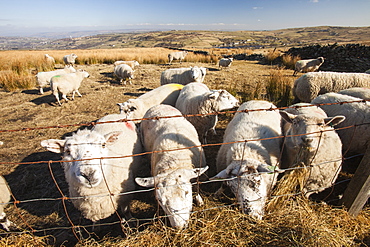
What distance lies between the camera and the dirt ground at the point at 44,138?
3.15 m

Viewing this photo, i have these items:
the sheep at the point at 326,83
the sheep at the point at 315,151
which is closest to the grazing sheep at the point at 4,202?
the sheep at the point at 315,151

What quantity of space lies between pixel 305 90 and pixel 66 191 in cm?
805

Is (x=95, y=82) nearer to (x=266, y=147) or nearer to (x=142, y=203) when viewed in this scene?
(x=142, y=203)

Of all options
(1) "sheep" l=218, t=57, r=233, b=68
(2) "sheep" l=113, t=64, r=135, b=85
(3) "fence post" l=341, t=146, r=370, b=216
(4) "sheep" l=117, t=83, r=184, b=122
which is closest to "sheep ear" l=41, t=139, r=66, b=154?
(4) "sheep" l=117, t=83, r=184, b=122

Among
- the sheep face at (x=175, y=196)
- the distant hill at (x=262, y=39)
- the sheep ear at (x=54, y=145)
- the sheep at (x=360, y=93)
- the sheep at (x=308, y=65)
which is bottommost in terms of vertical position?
the sheep face at (x=175, y=196)

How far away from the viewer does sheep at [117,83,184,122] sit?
5469 mm

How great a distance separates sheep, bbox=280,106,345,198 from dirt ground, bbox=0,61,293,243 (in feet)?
Answer: 6.04

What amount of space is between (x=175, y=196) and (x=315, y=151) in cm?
230

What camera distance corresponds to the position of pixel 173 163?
9.60ft

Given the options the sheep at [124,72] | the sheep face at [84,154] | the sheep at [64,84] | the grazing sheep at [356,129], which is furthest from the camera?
the sheep at [124,72]

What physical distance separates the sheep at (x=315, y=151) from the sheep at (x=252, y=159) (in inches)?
14.6

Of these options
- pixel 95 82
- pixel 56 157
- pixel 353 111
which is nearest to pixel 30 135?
pixel 56 157

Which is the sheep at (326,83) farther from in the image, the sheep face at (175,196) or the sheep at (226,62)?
the sheep at (226,62)

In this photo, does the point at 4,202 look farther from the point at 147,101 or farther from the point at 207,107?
the point at 207,107
